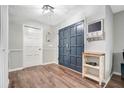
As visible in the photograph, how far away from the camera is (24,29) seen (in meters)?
3.74

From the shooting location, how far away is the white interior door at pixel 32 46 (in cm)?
383

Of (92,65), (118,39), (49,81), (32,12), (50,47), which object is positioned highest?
(32,12)

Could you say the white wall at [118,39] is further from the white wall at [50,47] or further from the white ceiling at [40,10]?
the white wall at [50,47]

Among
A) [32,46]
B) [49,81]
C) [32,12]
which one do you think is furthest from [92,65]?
[32,46]

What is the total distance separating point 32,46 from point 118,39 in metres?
3.52

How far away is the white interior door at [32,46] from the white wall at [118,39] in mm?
3235

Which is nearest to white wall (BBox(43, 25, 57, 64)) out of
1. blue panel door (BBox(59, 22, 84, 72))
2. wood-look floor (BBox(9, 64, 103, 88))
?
blue panel door (BBox(59, 22, 84, 72))

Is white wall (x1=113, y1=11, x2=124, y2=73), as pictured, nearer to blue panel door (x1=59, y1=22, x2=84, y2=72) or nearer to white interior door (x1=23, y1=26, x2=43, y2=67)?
blue panel door (x1=59, y1=22, x2=84, y2=72)

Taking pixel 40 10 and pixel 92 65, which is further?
pixel 40 10

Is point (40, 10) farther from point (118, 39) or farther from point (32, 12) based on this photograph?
point (118, 39)

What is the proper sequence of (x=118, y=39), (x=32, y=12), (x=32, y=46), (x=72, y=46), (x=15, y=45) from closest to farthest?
(x=118, y=39)
(x=32, y=12)
(x=15, y=45)
(x=72, y=46)
(x=32, y=46)

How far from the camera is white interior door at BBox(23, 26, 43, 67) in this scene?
3828 millimetres

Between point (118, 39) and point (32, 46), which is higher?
point (118, 39)

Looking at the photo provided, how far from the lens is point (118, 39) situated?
288 centimetres
